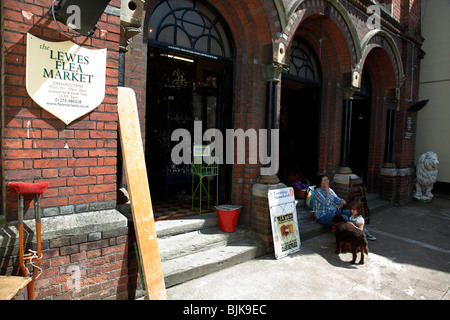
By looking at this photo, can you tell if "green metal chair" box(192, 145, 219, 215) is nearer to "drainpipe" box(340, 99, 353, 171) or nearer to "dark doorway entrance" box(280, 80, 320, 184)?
"dark doorway entrance" box(280, 80, 320, 184)

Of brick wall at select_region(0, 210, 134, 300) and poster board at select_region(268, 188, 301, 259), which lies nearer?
brick wall at select_region(0, 210, 134, 300)

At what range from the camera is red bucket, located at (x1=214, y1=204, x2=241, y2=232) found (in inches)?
170

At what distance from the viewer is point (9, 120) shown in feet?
7.34

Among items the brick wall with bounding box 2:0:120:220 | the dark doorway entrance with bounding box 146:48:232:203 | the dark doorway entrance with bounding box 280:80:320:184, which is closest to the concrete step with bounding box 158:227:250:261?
the brick wall with bounding box 2:0:120:220

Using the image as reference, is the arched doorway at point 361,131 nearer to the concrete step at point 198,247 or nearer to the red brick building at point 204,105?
the red brick building at point 204,105

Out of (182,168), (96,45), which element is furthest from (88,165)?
(182,168)

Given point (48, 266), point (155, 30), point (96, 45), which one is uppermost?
Result: point (155, 30)

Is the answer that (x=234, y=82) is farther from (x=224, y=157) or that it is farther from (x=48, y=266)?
(x=48, y=266)

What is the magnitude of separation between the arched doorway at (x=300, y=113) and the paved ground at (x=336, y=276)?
2399mm

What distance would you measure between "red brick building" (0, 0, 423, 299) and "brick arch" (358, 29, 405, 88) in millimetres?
40

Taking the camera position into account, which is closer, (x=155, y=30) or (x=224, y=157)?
(x=155, y=30)

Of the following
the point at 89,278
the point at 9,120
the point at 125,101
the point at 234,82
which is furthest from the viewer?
the point at 234,82

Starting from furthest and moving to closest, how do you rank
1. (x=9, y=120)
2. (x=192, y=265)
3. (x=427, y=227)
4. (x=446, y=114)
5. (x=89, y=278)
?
1. (x=446, y=114)
2. (x=427, y=227)
3. (x=192, y=265)
4. (x=89, y=278)
5. (x=9, y=120)

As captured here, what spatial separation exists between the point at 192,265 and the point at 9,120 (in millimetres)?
2436
